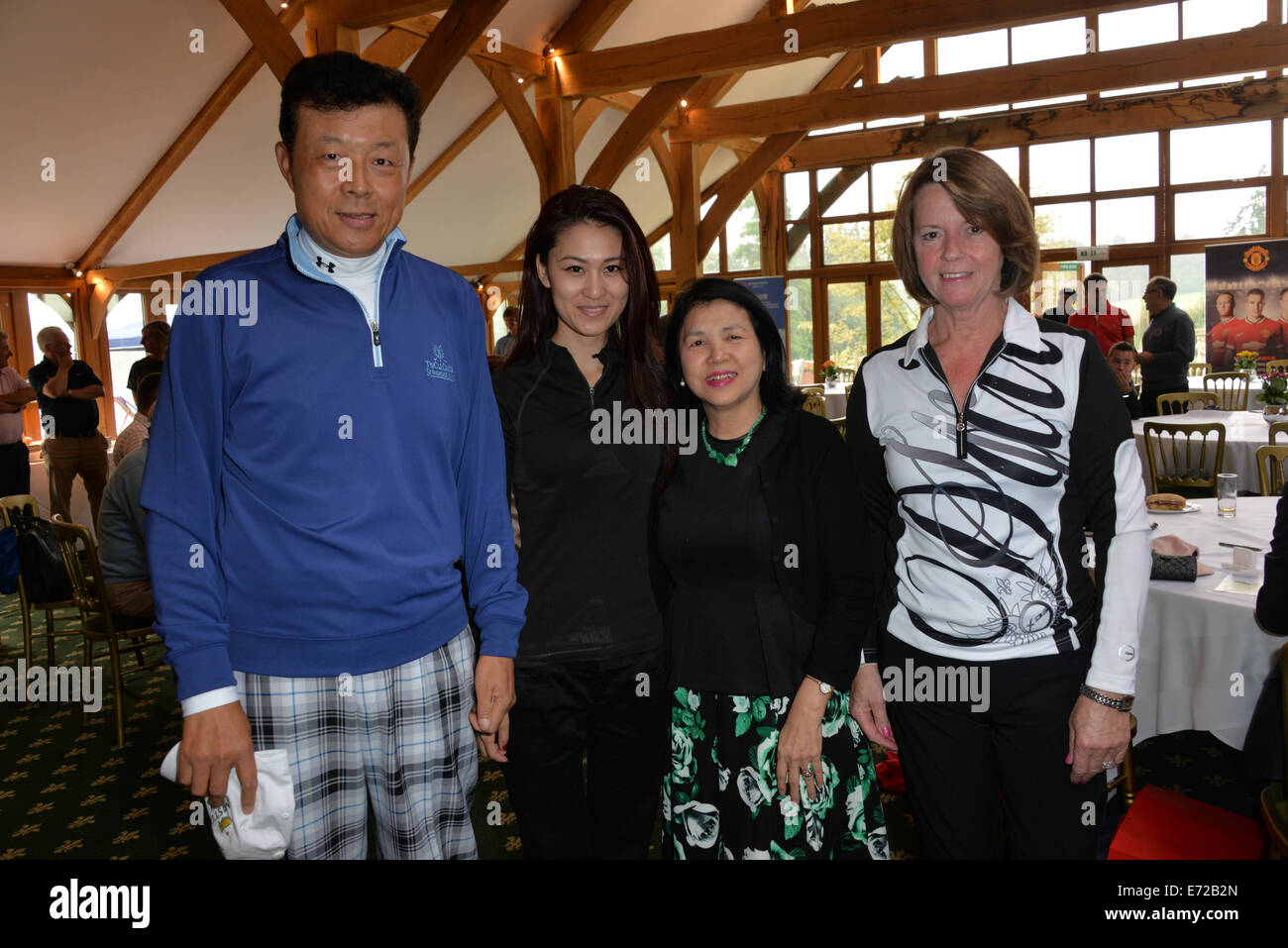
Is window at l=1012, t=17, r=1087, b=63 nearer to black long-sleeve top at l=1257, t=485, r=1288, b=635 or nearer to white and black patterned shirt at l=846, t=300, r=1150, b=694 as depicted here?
black long-sleeve top at l=1257, t=485, r=1288, b=635

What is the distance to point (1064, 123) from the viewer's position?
1188 centimetres

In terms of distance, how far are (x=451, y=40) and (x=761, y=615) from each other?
A: 5362 millimetres

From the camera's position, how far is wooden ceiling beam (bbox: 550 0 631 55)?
8383 mm

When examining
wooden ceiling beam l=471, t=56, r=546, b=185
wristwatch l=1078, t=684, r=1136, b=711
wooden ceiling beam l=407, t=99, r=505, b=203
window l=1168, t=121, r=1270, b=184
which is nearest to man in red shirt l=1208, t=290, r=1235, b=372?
window l=1168, t=121, r=1270, b=184

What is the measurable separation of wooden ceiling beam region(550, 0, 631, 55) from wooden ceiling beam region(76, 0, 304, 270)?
2.48m

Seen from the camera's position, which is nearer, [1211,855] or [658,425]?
[658,425]

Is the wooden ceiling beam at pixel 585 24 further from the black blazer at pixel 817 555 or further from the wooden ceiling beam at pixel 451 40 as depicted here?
the black blazer at pixel 817 555

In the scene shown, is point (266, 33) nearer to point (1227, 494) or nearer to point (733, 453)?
point (733, 453)
